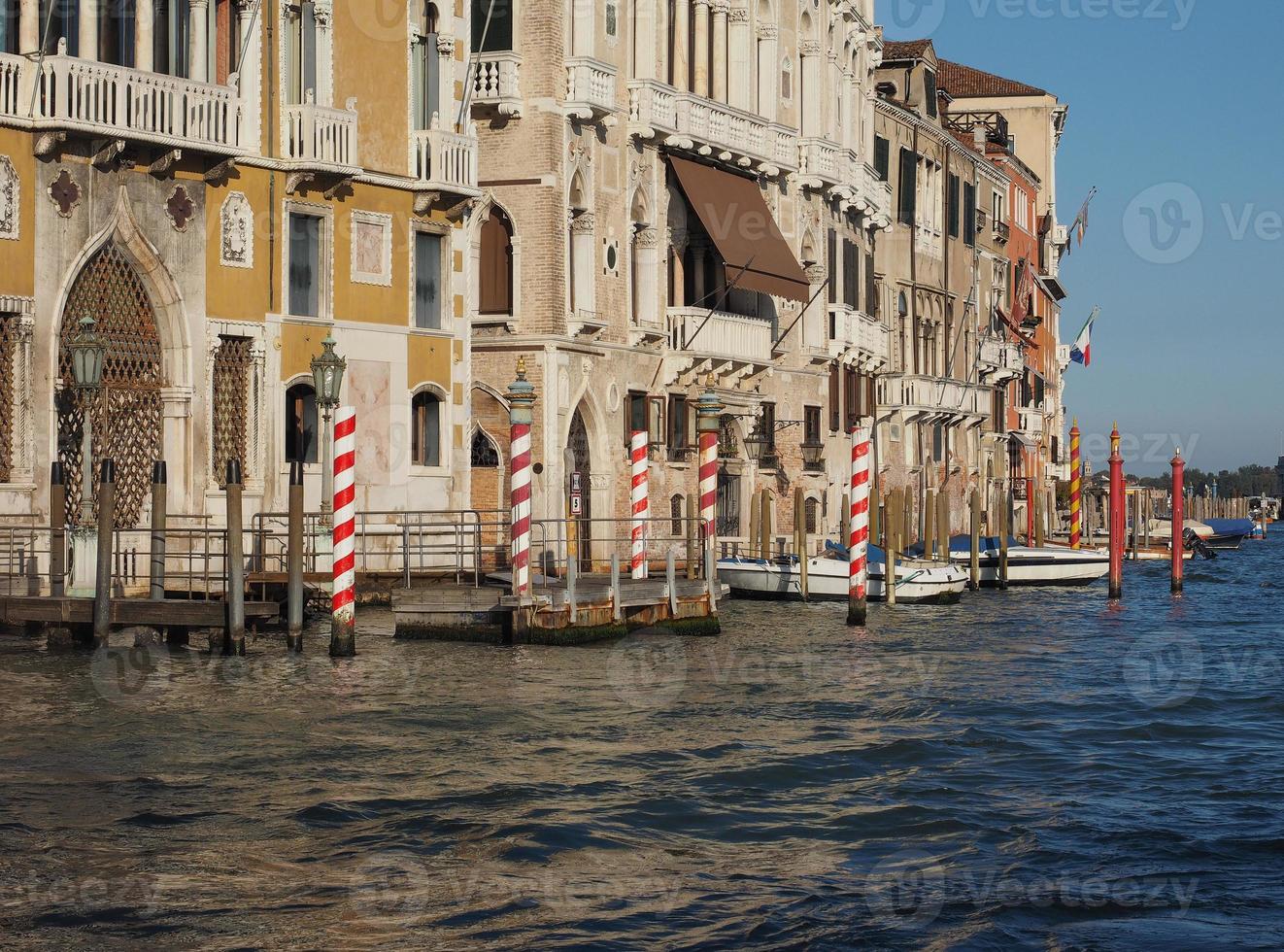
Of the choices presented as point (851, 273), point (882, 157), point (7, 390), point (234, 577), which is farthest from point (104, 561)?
point (882, 157)

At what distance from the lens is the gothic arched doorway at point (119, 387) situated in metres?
21.1

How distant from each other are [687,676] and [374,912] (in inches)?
372

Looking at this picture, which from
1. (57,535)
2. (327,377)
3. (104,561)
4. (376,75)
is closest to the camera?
(104,561)

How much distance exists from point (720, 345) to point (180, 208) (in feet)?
37.5

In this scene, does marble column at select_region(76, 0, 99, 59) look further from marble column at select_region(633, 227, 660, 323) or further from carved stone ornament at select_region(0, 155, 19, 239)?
marble column at select_region(633, 227, 660, 323)

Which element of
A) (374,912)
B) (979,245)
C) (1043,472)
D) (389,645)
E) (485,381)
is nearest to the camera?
(374,912)

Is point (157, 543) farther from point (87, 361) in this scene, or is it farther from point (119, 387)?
point (119, 387)

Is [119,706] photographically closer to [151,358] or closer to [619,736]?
[619,736]

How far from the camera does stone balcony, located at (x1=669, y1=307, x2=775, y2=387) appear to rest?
30969 millimetres

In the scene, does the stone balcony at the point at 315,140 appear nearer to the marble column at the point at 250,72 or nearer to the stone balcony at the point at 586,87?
the marble column at the point at 250,72

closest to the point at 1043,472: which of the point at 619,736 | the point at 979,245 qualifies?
the point at 979,245

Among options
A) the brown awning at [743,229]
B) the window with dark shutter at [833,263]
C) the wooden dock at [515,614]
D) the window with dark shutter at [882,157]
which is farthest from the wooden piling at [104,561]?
the window with dark shutter at [882,157]

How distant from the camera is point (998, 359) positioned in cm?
5222

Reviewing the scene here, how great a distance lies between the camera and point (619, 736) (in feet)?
49.1
